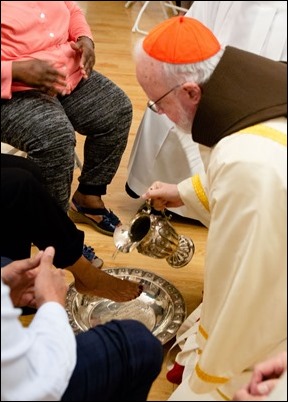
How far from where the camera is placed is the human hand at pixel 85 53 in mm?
1583

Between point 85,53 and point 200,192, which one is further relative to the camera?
point 85,53

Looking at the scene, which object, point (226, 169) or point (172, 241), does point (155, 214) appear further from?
point (226, 169)

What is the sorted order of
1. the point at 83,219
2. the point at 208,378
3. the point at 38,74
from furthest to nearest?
the point at 83,219
the point at 38,74
the point at 208,378

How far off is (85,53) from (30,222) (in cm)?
55

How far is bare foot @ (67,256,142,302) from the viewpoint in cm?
142

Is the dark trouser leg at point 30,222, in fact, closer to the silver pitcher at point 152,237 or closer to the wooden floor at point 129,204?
the silver pitcher at point 152,237

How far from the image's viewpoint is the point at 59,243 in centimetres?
134

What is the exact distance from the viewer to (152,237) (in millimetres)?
1491

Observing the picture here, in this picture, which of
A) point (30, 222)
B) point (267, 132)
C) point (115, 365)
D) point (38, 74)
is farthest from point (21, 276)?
point (267, 132)

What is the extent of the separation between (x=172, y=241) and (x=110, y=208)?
1.57ft

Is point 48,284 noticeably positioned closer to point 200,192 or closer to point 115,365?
point 115,365

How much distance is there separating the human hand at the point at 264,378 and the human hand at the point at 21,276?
17.6 inches

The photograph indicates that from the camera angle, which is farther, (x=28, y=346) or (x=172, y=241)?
(x=172, y=241)

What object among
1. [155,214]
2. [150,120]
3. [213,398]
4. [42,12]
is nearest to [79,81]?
[150,120]
